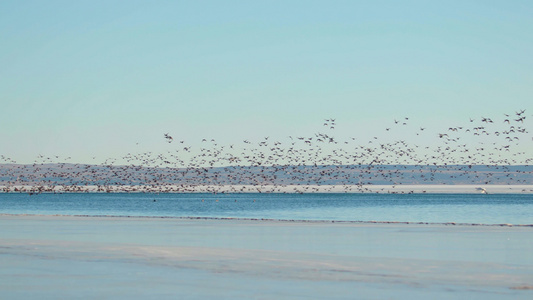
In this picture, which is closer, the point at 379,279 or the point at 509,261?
the point at 379,279

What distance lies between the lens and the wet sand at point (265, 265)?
16.7m

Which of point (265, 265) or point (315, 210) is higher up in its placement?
point (265, 265)

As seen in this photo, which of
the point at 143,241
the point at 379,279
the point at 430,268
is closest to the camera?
the point at 379,279

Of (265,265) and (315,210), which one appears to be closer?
(265,265)

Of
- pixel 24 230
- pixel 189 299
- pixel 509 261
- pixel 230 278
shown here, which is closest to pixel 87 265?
pixel 230 278

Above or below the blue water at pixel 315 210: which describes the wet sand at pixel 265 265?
above

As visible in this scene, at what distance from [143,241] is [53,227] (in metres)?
11.5

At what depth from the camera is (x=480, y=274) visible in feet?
64.2

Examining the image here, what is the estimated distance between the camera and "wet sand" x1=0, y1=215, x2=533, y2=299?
1667 centimetres

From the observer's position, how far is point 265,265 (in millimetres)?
21484

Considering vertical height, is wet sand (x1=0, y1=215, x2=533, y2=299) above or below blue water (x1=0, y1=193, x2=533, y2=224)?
above

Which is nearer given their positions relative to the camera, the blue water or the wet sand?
the wet sand

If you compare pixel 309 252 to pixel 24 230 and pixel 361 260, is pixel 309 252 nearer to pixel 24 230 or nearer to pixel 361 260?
pixel 361 260

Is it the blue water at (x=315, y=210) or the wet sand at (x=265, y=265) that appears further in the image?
the blue water at (x=315, y=210)
